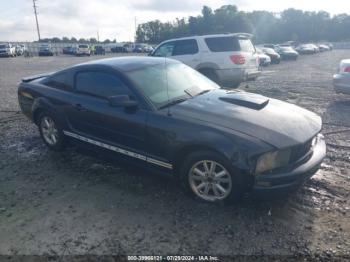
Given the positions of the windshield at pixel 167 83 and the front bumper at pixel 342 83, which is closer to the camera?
the windshield at pixel 167 83

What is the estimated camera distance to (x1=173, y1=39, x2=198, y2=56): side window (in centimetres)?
1077

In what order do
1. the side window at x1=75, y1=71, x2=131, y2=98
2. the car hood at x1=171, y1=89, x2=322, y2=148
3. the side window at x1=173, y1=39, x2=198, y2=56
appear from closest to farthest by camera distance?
the car hood at x1=171, y1=89, x2=322, y2=148 < the side window at x1=75, y1=71, x2=131, y2=98 < the side window at x1=173, y1=39, x2=198, y2=56

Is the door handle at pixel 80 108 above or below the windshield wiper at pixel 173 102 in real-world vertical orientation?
below

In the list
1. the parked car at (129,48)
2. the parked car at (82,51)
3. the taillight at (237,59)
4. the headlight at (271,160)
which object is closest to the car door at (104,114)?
the headlight at (271,160)

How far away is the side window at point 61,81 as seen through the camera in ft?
16.9

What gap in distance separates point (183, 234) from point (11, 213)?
2.02m

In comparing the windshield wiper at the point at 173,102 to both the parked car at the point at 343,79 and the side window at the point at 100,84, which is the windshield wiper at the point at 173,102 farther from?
the parked car at the point at 343,79

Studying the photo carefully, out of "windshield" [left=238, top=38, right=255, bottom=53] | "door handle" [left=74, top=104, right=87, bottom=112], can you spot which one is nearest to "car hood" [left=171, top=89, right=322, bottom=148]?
"door handle" [left=74, top=104, right=87, bottom=112]

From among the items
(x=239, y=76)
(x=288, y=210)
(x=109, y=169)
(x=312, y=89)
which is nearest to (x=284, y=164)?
(x=288, y=210)

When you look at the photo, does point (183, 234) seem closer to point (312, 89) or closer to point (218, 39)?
point (218, 39)

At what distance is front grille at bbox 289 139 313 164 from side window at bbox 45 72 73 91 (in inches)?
131

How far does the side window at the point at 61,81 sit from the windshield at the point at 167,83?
3.92 ft

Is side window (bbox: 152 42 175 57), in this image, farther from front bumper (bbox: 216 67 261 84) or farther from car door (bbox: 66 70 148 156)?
car door (bbox: 66 70 148 156)

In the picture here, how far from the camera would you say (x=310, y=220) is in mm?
3586
